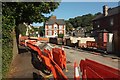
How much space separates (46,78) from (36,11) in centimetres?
1149

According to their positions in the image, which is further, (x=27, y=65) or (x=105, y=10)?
(x=105, y=10)

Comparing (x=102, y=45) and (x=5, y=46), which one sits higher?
(x=5, y=46)

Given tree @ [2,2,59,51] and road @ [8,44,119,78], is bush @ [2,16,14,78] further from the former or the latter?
tree @ [2,2,59,51]

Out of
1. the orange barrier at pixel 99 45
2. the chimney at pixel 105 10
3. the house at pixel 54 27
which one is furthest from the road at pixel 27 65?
the house at pixel 54 27

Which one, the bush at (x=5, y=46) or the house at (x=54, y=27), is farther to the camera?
the house at (x=54, y=27)

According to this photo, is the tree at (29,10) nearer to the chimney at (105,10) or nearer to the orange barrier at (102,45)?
the orange barrier at (102,45)

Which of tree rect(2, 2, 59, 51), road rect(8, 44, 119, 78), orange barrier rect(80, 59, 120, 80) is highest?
Result: tree rect(2, 2, 59, 51)

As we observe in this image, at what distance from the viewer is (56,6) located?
27.1 m

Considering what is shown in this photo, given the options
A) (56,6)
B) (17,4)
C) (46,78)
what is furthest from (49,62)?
(56,6)

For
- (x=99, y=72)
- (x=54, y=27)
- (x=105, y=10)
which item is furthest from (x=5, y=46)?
(x=54, y=27)

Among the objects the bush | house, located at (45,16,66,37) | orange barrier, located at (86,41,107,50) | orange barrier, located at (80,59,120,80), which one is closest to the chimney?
orange barrier, located at (86,41,107,50)

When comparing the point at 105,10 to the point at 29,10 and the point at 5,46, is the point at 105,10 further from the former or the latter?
the point at 5,46

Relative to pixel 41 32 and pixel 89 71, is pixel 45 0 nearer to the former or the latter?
pixel 89 71

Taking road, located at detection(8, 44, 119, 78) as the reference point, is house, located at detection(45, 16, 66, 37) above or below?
above
